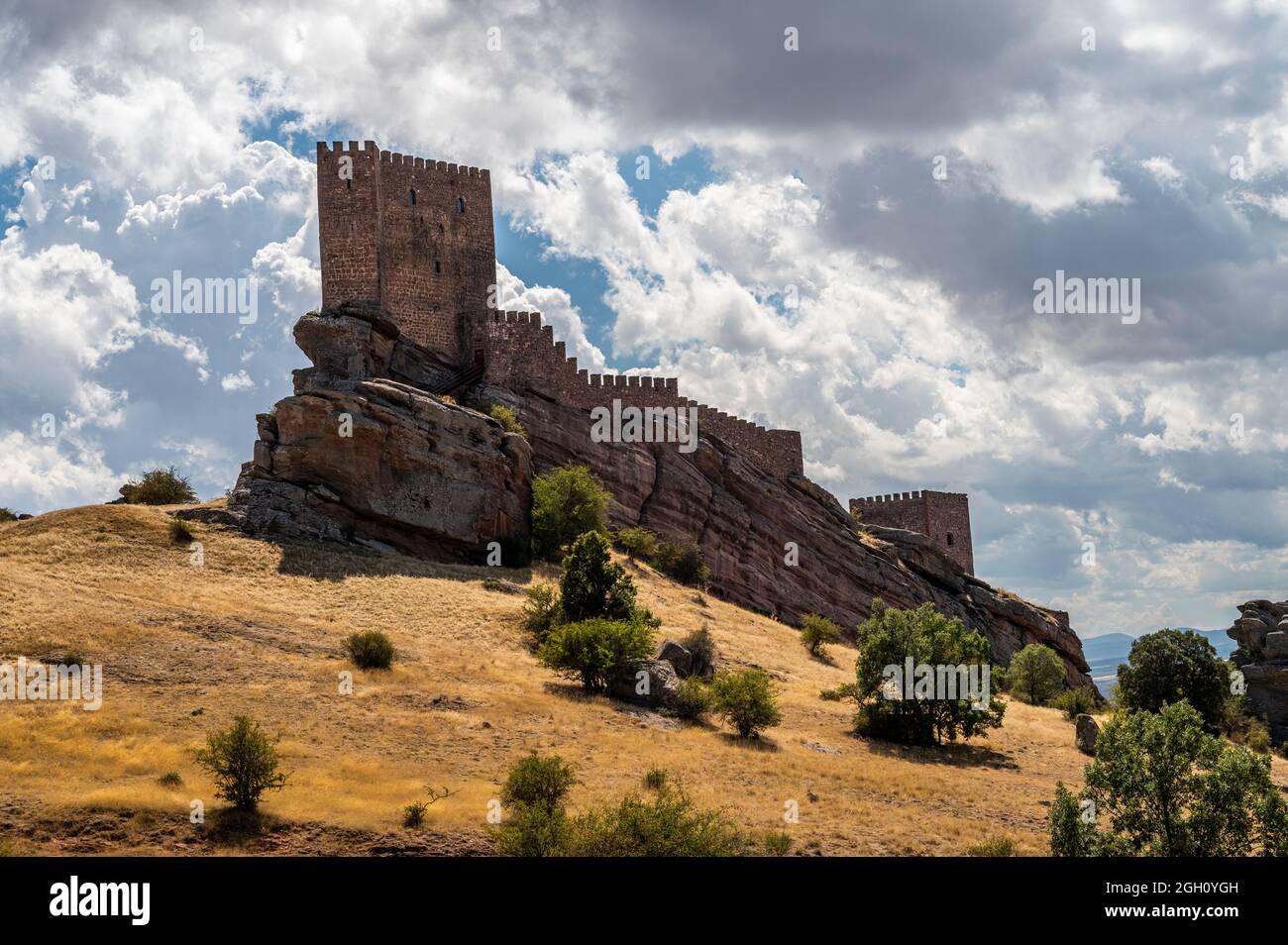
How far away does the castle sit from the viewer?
2228 inches

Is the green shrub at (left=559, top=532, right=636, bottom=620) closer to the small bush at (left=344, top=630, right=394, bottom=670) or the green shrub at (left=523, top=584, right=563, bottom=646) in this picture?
the green shrub at (left=523, top=584, right=563, bottom=646)

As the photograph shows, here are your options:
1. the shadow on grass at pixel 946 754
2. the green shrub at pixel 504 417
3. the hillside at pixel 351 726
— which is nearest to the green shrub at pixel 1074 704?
the hillside at pixel 351 726

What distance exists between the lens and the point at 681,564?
2269 inches

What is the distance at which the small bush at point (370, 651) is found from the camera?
34.5 metres

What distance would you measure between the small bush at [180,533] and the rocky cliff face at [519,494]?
2525mm

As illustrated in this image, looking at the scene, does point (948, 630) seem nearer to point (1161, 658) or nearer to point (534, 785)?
point (1161, 658)

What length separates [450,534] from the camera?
49.7 metres

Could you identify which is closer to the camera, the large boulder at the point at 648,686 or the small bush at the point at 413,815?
the small bush at the point at 413,815

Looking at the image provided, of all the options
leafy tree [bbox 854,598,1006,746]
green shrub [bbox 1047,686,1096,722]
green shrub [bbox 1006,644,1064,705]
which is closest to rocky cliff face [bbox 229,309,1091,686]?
green shrub [bbox 1006,644,1064,705]

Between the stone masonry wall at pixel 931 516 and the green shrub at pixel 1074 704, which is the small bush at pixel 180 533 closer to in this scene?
the green shrub at pixel 1074 704

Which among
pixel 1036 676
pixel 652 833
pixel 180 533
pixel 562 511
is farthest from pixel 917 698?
pixel 180 533

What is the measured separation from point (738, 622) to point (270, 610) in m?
21.4
